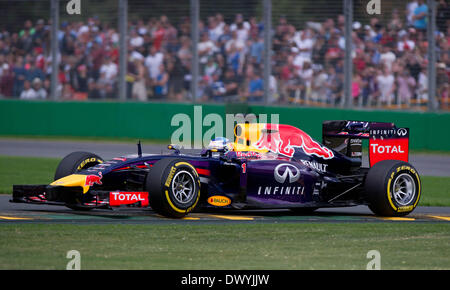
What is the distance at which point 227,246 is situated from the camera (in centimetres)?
926

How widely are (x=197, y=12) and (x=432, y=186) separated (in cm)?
1062

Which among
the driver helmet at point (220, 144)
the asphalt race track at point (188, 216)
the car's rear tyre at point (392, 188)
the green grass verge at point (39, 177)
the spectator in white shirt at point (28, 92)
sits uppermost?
→ the spectator in white shirt at point (28, 92)

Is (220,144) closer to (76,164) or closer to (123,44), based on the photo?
(76,164)

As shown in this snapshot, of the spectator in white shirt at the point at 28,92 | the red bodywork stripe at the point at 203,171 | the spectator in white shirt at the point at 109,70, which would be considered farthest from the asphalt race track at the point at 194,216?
the spectator in white shirt at the point at 28,92

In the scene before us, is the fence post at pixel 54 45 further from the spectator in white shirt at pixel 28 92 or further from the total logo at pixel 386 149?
the total logo at pixel 386 149

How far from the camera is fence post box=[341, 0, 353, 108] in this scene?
23000 millimetres

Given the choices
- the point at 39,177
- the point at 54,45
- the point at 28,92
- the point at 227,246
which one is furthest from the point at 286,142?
the point at 28,92

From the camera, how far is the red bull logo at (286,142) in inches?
484

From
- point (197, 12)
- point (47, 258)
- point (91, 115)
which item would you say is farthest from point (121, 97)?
point (47, 258)

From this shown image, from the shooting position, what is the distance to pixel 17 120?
26969mm

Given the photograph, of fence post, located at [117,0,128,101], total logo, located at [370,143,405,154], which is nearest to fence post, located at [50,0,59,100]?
fence post, located at [117,0,128,101]

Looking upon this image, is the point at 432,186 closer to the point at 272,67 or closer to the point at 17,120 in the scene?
the point at 272,67

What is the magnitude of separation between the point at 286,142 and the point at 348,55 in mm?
11168

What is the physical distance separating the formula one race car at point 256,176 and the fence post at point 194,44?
12329mm
